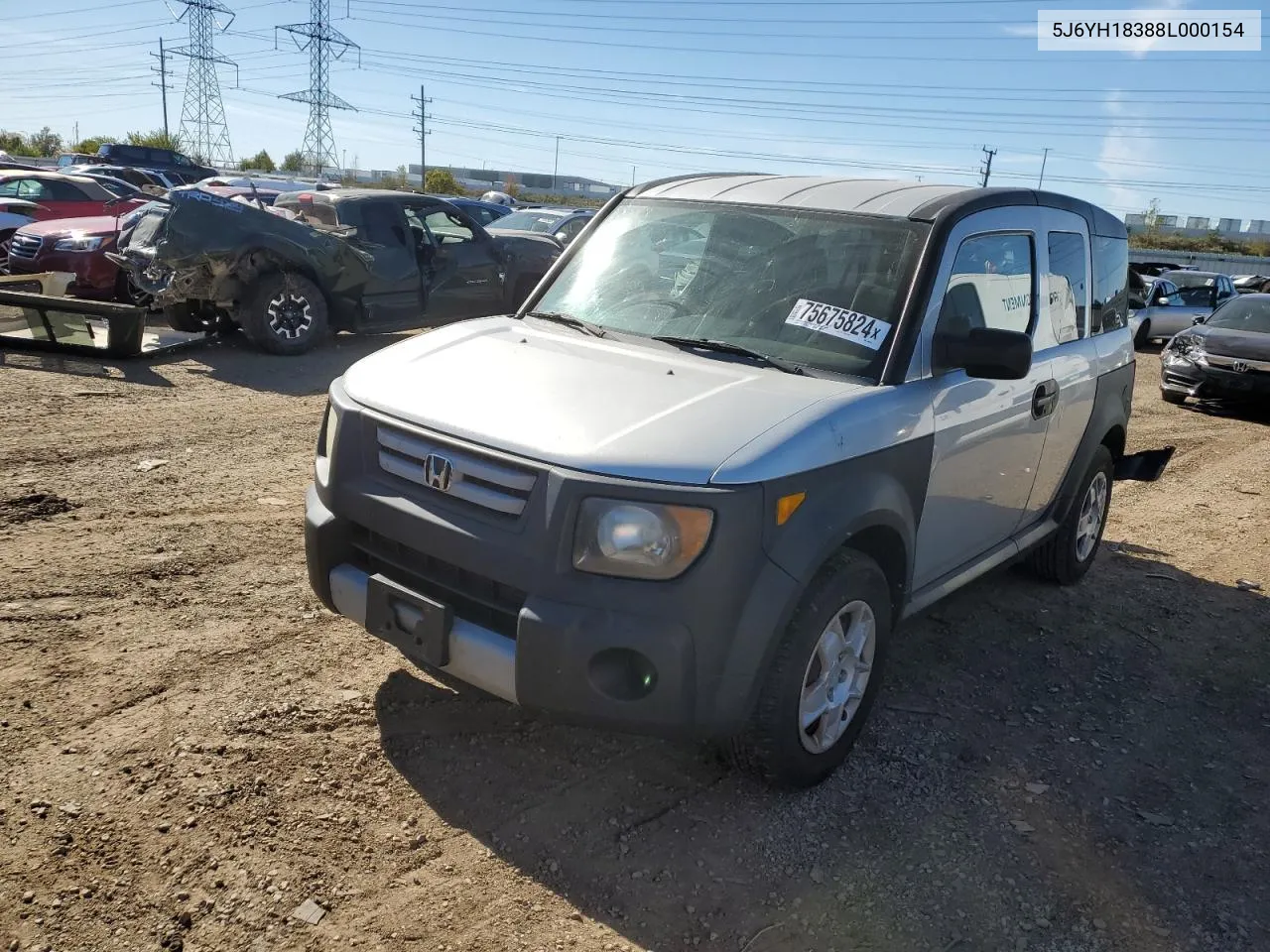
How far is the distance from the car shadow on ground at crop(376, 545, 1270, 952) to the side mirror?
1.40m

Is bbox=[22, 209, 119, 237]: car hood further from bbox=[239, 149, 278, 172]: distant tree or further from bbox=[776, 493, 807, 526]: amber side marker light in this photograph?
bbox=[239, 149, 278, 172]: distant tree

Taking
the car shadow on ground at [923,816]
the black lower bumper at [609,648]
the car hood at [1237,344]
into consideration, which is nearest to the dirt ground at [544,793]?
the car shadow on ground at [923,816]

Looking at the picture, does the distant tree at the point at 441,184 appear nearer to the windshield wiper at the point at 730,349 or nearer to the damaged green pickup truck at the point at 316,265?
the damaged green pickup truck at the point at 316,265

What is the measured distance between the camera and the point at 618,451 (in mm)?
2846

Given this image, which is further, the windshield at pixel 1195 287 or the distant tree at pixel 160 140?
the distant tree at pixel 160 140

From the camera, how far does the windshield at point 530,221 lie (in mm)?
17188

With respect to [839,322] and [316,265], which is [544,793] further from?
[316,265]

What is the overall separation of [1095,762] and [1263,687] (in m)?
1.39

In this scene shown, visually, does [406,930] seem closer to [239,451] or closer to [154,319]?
[239,451]

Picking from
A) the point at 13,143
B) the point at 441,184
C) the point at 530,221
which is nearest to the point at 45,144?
the point at 13,143

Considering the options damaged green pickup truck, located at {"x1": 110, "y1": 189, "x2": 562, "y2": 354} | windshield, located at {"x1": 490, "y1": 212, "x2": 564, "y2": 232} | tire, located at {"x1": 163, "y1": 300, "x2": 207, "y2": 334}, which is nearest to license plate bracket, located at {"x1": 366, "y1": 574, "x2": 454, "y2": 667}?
damaged green pickup truck, located at {"x1": 110, "y1": 189, "x2": 562, "y2": 354}

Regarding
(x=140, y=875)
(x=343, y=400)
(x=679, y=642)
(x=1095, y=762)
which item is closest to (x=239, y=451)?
(x=343, y=400)

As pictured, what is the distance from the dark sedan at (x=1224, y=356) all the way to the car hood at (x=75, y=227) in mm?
12956

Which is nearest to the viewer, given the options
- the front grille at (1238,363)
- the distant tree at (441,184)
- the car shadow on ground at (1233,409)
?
the front grille at (1238,363)
